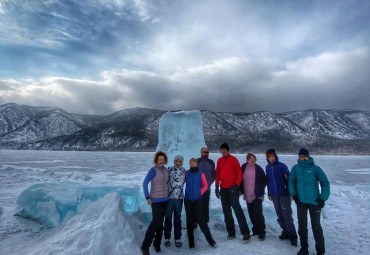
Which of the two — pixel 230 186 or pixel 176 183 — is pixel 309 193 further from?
pixel 176 183

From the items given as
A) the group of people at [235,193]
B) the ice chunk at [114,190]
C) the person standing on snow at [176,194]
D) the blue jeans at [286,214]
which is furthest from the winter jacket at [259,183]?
the ice chunk at [114,190]

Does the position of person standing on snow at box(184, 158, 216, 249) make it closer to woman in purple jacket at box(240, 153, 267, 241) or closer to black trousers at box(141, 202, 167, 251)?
black trousers at box(141, 202, 167, 251)

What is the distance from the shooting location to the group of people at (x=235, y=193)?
3852 millimetres

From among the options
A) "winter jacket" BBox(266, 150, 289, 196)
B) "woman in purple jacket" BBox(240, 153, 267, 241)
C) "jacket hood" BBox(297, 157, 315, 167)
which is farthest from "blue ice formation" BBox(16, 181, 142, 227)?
"jacket hood" BBox(297, 157, 315, 167)

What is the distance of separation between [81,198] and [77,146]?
168m

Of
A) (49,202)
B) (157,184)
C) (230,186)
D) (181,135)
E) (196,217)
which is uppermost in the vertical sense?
(181,135)

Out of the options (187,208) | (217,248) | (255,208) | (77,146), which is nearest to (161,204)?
(187,208)

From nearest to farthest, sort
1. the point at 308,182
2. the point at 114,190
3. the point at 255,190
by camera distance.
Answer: the point at 308,182 → the point at 255,190 → the point at 114,190

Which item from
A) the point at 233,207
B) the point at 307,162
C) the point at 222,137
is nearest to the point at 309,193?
the point at 307,162

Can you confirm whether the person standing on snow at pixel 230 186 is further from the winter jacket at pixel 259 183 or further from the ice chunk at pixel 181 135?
the ice chunk at pixel 181 135

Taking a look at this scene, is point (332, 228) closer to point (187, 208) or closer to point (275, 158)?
point (275, 158)

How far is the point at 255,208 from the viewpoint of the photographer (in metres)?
4.52

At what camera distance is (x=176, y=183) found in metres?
4.09

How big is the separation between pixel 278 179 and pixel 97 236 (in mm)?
3287
